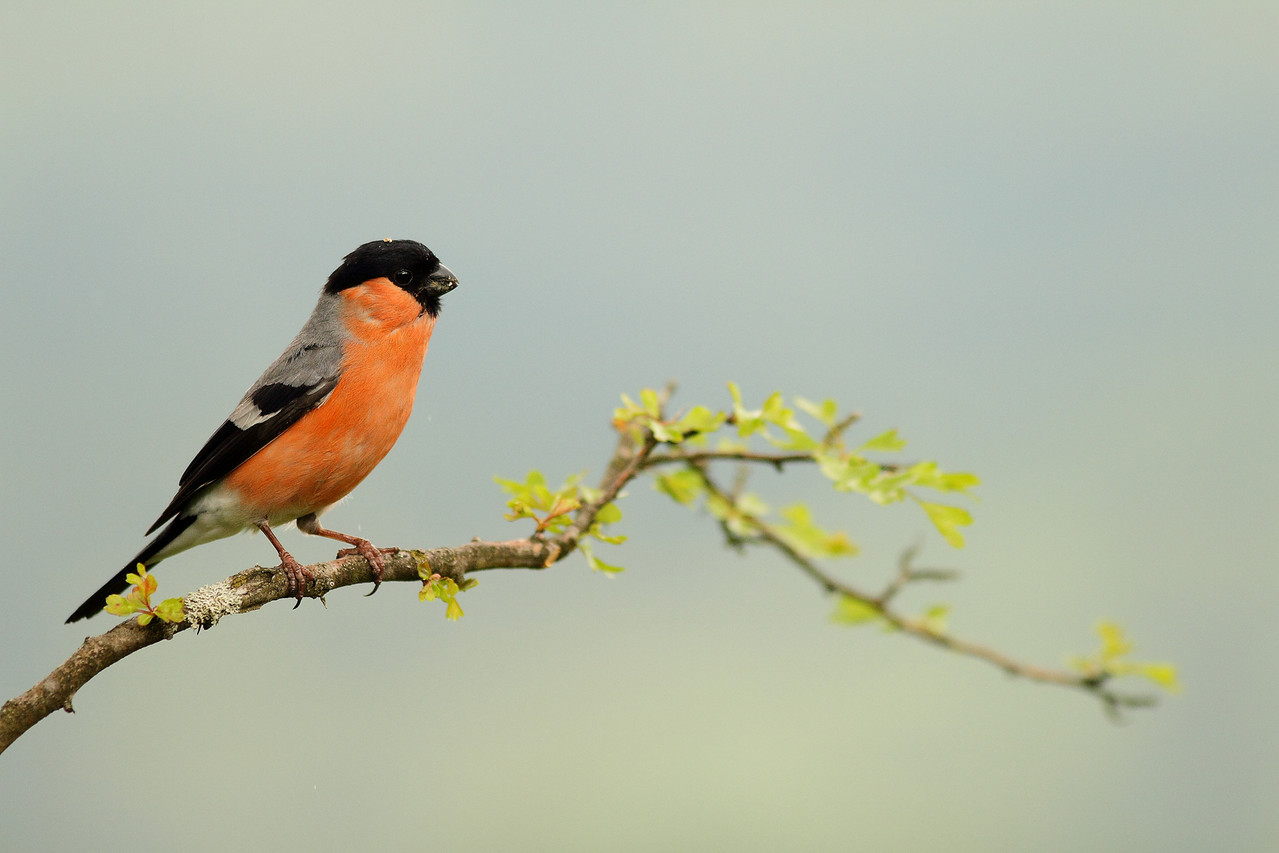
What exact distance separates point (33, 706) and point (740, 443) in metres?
1.80

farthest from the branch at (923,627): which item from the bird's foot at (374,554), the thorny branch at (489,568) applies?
the bird's foot at (374,554)

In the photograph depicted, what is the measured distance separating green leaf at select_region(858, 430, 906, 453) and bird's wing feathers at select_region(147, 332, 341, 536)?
4.75 ft

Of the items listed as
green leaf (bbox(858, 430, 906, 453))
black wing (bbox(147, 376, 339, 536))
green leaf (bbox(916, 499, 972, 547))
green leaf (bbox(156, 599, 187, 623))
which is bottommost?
green leaf (bbox(156, 599, 187, 623))

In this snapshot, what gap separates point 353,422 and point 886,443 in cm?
140

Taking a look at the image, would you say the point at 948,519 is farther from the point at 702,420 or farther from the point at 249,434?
the point at 249,434

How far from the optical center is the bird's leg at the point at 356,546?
2527 millimetres

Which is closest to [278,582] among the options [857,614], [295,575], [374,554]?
[295,575]

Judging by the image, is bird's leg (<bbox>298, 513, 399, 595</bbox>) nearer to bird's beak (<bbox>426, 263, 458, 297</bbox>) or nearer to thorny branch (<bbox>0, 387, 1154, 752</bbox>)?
thorny branch (<bbox>0, 387, 1154, 752</bbox>)

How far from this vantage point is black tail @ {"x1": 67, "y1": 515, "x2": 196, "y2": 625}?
242 cm

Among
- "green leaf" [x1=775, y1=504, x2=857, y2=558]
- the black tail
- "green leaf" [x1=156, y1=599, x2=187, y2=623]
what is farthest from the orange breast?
"green leaf" [x1=775, y1=504, x2=857, y2=558]

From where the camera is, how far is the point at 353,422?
8.78 feet

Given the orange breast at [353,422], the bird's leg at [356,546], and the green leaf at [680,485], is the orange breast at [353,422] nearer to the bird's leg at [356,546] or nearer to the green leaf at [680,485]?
the bird's leg at [356,546]

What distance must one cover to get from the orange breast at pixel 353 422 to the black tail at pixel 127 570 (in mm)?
194

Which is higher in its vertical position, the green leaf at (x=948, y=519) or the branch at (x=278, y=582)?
the green leaf at (x=948, y=519)
